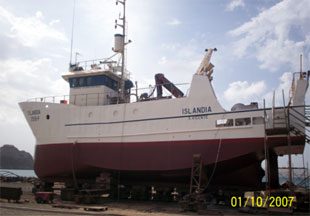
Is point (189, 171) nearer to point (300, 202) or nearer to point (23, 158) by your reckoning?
point (300, 202)

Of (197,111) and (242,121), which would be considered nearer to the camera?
(242,121)

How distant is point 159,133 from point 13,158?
137 meters

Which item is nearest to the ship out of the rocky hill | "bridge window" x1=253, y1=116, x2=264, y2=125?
"bridge window" x1=253, y1=116, x2=264, y2=125

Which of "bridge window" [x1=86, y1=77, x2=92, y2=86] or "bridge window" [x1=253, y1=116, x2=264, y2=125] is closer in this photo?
"bridge window" [x1=253, y1=116, x2=264, y2=125]

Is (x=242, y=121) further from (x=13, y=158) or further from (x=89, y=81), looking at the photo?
(x=13, y=158)

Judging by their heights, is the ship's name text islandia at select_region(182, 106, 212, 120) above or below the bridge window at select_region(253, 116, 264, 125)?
above

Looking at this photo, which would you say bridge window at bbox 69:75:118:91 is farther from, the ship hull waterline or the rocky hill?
the rocky hill

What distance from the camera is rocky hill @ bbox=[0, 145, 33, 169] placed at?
413ft

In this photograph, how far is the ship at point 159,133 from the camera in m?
11.9

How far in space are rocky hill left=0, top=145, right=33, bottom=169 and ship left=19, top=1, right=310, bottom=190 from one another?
125728mm

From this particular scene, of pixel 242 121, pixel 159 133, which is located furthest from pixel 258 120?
pixel 159 133

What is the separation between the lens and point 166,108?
1378 centimetres

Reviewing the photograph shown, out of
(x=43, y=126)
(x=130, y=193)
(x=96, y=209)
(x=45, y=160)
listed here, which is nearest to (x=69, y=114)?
(x=43, y=126)

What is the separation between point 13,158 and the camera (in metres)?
131
